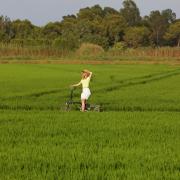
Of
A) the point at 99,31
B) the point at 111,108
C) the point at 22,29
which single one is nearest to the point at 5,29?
the point at 22,29

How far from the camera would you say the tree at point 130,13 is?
12550cm

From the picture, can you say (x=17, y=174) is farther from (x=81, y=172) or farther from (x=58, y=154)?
(x=58, y=154)

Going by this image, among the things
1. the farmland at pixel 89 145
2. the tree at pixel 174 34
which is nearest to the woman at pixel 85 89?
A: the farmland at pixel 89 145

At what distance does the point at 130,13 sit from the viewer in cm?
12669

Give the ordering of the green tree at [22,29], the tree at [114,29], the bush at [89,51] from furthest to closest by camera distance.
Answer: the tree at [114,29] < the green tree at [22,29] < the bush at [89,51]

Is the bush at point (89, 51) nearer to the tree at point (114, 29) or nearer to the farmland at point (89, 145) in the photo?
the tree at point (114, 29)

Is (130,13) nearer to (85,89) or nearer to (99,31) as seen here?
(99,31)

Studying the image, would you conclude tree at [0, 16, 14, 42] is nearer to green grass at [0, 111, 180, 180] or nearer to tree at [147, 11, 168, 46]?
tree at [147, 11, 168, 46]

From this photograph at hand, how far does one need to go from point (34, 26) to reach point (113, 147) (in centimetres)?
10070

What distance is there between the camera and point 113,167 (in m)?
6.69

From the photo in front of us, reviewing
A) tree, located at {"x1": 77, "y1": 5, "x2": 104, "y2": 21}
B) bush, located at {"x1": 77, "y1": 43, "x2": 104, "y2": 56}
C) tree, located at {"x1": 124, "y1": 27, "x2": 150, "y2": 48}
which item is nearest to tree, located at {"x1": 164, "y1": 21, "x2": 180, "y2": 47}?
tree, located at {"x1": 124, "y1": 27, "x2": 150, "y2": 48}

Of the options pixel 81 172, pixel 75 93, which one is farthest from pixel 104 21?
pixel 81 172

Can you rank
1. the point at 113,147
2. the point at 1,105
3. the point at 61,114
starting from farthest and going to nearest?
the point at 1,105, the point at 61,114, the point at 113,147

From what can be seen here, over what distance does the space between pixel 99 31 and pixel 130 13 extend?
26083 millimetres
